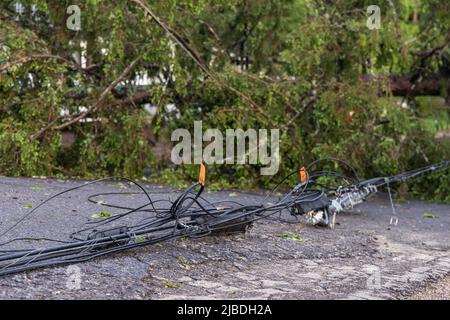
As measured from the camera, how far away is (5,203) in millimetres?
7258

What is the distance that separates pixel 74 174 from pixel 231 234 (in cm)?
378

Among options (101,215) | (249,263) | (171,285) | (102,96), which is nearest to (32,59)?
(102,96)

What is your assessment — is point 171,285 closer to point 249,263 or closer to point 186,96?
point 249,263

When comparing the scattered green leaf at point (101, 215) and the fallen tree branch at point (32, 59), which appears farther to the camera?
the fallen tree branch at point (32, 59)

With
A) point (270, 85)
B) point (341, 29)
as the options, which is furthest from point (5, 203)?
point (341, 29)

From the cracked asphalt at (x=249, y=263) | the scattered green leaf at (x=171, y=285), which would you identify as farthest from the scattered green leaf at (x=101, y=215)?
the scattered green leaf at (x=171, y=285)

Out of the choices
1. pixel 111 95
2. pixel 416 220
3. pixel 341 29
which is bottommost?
pixel 416 220

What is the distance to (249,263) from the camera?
591cm

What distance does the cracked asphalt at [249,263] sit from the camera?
16.2ft

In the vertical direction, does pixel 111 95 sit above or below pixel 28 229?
above

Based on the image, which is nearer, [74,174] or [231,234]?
[231,234]

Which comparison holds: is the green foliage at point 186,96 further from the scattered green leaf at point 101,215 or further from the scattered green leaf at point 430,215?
the scattered green leaf at point 101,215

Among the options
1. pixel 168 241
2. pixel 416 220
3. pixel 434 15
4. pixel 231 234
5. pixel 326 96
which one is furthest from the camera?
pixel 434 15

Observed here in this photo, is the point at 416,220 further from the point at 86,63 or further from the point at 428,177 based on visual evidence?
the point at 86,63
